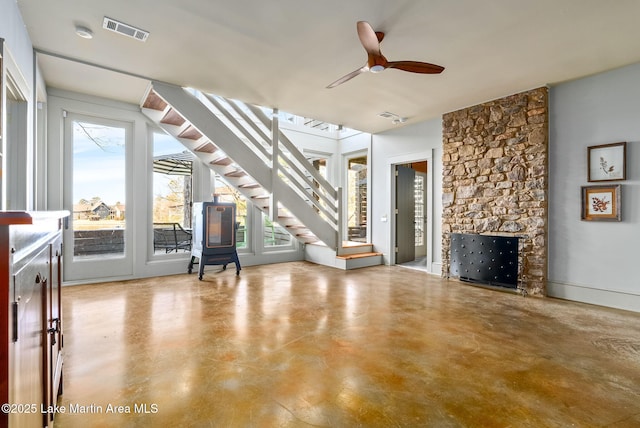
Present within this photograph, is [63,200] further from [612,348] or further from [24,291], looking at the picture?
[612,348]

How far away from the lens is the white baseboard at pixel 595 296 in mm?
3734

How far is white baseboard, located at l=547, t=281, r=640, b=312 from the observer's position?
373cm

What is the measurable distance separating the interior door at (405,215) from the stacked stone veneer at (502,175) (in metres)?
1.32

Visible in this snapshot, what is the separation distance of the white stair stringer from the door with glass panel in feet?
2.59

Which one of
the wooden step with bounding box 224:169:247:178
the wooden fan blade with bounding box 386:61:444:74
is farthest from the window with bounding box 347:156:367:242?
the wooden fan blade with bounding box 386:61:444:74

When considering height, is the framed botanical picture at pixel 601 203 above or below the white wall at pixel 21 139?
below

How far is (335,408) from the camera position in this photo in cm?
185

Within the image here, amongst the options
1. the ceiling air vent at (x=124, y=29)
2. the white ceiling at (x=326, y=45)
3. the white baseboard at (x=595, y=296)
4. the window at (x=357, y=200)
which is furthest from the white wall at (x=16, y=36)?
the white baseboard at (x=595, y=296)

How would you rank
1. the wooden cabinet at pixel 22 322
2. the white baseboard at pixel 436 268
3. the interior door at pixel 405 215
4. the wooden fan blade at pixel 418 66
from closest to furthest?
the wooden cabinet at pixel 22 322 < the wooden fan blade at pixel 418 66 < the white baseboard at pixel 436 268 < the interior door at pixel 405 215

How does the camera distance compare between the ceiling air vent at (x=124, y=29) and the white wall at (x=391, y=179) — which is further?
the white wall at (x=391, y=179)

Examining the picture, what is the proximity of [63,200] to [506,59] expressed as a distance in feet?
20.7

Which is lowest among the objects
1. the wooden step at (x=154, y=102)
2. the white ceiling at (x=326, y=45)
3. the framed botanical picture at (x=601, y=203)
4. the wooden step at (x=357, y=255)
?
the wooden step at (x=357, y=255)

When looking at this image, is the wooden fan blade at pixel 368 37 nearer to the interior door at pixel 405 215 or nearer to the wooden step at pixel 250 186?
the wooden step at pixel 250 186

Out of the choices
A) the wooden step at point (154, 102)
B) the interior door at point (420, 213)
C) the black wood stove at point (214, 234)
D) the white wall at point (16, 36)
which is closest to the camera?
the white wall at point (16, 36)
